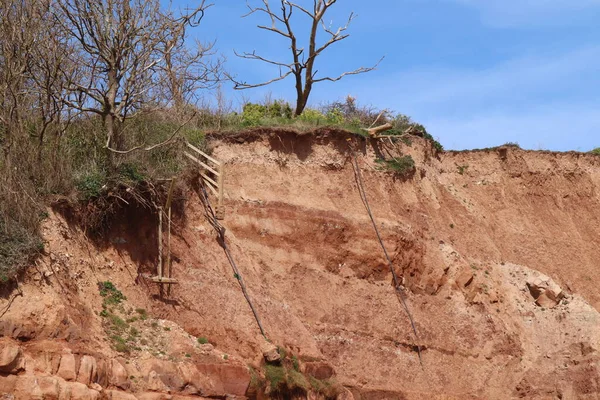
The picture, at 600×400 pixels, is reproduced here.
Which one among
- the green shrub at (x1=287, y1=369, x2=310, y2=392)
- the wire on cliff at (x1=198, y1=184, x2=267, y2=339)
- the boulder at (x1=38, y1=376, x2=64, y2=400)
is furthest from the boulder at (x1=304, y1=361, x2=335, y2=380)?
the boulder at (x1=38, y1=376, x2=64, y2=400)

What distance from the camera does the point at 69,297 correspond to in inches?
858

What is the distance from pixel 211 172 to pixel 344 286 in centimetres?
496

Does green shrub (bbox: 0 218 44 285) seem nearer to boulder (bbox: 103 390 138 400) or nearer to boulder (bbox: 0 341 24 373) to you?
boulder (bbox: 0 341 24 373)

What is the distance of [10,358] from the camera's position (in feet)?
62.4

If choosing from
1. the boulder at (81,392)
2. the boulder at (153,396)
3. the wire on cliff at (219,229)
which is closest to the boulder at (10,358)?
the boulder at (81,392)

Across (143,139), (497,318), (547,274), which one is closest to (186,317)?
(143,139)

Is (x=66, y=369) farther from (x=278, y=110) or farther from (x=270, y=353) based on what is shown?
(x=278, y=110)

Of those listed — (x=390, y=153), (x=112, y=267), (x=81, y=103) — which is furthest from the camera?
(x=390, y=153)

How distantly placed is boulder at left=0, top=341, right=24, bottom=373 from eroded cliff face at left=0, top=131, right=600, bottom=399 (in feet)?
0.19

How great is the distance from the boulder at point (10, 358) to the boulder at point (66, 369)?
775mm

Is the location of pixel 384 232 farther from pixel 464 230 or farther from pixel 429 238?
pixel 464 230

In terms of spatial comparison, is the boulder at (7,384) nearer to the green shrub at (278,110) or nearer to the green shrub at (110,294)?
the green shrub at (110,294)

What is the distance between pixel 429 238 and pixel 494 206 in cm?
473

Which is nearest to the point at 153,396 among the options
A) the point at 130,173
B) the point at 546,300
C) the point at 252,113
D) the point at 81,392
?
the point at 81,392
